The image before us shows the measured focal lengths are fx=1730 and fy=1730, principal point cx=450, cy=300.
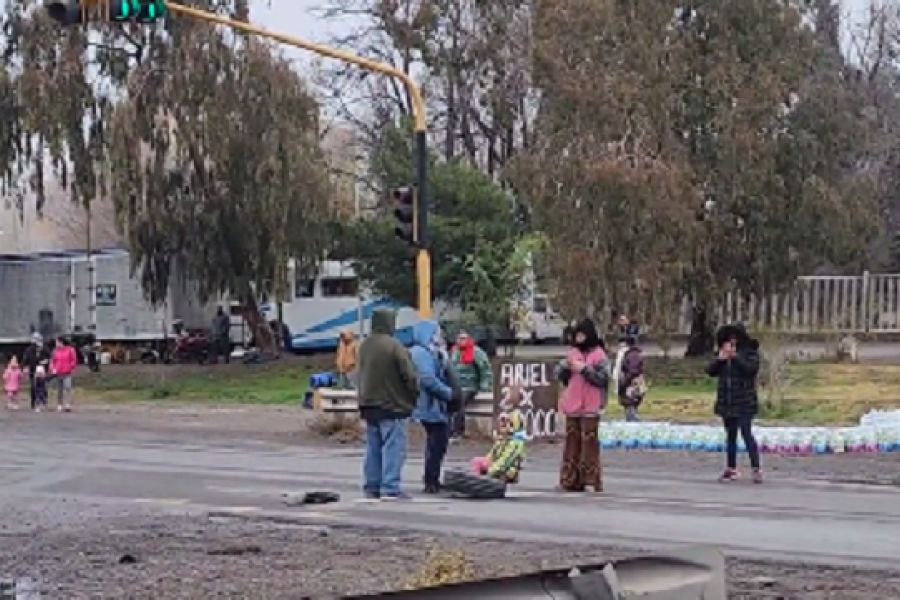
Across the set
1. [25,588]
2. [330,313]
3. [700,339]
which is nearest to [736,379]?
[25,588]

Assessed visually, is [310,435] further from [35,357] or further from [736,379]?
[35,357]

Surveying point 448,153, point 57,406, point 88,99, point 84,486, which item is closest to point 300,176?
point 88,99

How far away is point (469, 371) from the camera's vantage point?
24766 mm

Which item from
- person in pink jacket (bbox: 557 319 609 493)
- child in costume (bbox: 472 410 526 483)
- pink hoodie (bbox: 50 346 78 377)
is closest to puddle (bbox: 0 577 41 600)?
person in pink jacket (bbox: 557 319 609 493)

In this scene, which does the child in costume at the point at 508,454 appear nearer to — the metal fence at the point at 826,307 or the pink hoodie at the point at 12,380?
the pink hoodie at the point at 12,380

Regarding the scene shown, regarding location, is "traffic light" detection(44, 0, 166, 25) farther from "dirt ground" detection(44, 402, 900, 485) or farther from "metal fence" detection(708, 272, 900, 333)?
"metal fence" detection(708, 272, 900, 333)

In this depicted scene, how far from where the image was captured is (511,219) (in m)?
51.9

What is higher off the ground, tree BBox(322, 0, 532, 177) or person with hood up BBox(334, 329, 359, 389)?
tree BBox(322, 0, 532, 177)

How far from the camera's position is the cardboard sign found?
24.2 m

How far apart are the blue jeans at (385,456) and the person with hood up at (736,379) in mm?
3783

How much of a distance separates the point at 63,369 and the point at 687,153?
1493 centimetres

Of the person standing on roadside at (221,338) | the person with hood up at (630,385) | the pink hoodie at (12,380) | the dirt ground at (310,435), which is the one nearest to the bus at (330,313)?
the person standing on roadside at (221,338)

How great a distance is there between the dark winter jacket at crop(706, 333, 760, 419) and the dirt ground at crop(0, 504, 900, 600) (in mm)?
5615

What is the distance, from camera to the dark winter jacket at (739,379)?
18.5 meters
